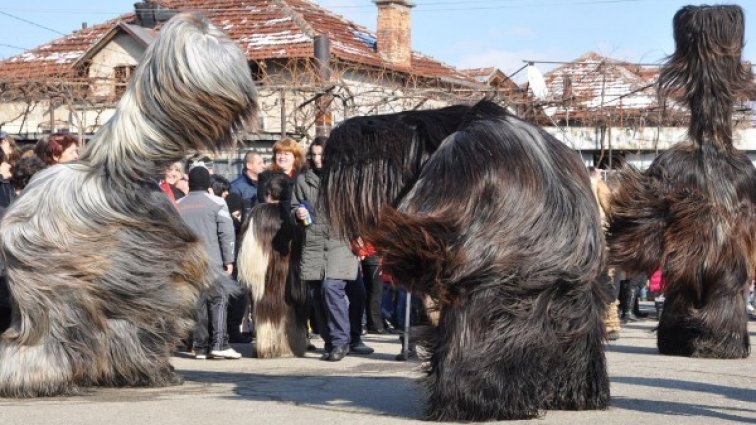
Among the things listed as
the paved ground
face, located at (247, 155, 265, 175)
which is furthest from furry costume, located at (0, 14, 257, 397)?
face, located at (247, 155, 265, 175)

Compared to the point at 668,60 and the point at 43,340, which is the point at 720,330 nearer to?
the point at 668,60

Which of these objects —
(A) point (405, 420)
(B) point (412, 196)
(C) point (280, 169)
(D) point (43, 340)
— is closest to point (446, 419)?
(A) point (405, 420)

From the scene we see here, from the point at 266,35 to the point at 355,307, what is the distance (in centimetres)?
1912

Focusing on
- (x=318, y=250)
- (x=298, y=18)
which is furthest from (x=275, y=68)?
(x=318, y=250)

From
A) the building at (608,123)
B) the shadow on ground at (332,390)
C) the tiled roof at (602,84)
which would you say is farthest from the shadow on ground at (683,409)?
the building at (608,123)

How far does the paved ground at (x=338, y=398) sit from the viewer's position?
7.43 meters

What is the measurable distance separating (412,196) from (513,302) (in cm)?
84

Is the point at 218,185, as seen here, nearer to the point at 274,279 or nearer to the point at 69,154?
the point at 274,279

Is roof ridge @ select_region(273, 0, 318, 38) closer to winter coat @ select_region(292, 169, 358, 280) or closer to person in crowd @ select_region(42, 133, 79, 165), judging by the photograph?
winter coat @ select_region(292, 169, 358, 280)

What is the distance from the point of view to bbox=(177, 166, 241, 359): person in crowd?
11.5 m

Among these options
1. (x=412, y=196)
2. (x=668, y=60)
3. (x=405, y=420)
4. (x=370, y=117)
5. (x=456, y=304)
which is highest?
(x=668, y=60)

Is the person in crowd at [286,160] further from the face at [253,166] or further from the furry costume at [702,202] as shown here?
the furry costume at [702,202]

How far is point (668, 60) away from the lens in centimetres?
1105

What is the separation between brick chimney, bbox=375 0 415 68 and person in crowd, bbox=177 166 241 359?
20.2 meters
